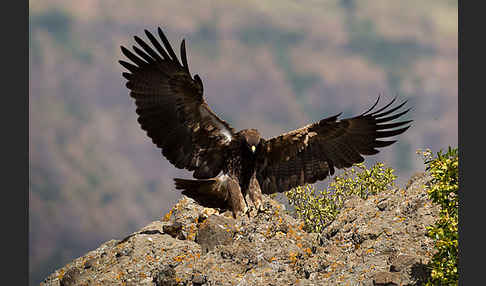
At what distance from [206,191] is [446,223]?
5875 millimetres

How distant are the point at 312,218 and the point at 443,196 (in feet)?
42.5

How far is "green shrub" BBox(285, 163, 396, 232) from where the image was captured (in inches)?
974

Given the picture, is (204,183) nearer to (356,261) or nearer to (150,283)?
(150,283)

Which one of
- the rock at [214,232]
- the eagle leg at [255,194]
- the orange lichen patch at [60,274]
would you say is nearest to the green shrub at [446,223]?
the eagle leg at [255,194]

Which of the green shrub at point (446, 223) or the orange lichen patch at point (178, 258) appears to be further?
the orange lichen patch at point (178, 258)

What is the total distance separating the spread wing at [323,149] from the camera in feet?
37.8

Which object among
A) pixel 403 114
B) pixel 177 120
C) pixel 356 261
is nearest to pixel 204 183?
pixel 177 120

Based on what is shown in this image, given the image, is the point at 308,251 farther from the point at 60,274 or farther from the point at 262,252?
the point at 60,274

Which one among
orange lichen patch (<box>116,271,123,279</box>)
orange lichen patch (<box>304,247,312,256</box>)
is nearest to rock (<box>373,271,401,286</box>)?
orange lichen patch (<box>304,247,312,256</box>)

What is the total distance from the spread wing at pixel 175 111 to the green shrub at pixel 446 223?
5316mm

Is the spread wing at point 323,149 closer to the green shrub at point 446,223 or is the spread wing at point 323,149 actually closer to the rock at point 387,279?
the green shrub at point 446,223

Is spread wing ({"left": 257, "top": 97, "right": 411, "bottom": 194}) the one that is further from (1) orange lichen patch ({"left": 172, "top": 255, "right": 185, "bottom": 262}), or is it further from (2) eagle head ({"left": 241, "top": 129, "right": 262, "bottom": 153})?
(1) orange lichen patch ({"left": 172, "top": 255, "right": 185, "bottom": 262})

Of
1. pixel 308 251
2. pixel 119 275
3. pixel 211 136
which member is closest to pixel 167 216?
pixel 119 275

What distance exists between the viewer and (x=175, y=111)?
10.8 metres
